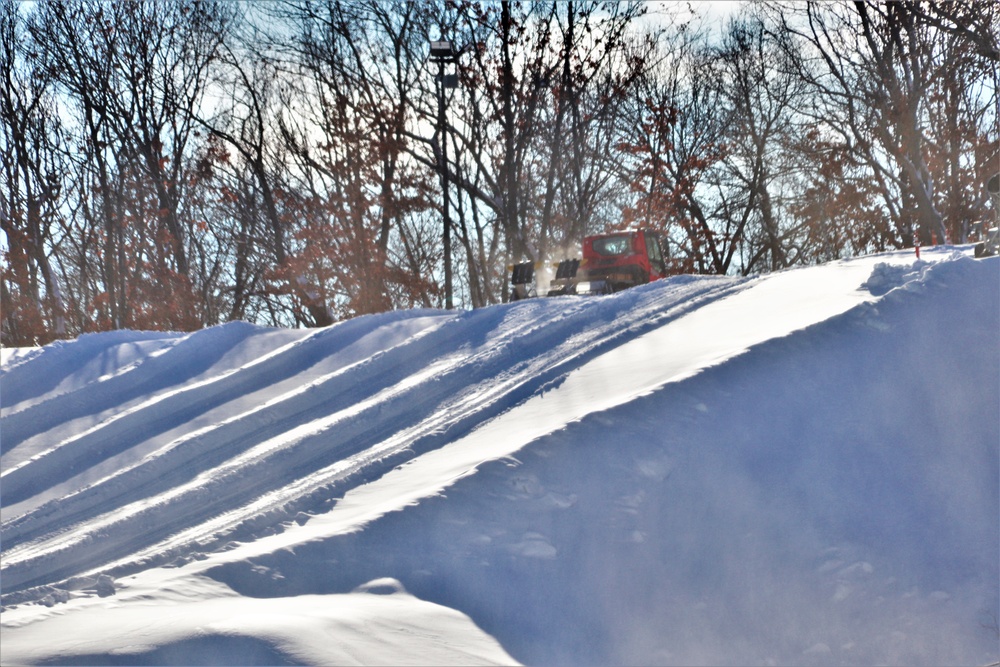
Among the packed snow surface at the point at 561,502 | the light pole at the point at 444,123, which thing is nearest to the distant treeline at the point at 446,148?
the light pole at the point at 444,123

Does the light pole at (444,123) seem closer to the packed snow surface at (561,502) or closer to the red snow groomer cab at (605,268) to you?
the red snow groomer cab at (605,268)

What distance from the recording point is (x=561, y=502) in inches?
186

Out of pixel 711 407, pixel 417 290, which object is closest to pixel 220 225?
pixel 417 290

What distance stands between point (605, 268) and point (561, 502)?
13479 mm

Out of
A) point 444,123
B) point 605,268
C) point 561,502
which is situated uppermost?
point 444,123

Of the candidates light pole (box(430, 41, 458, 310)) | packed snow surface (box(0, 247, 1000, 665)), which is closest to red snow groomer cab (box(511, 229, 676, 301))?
light pole (box(430, 41, 458, 310))

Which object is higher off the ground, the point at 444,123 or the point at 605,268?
the point at 444,123

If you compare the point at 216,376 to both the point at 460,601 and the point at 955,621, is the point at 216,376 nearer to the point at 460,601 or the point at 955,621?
the point at 460,601

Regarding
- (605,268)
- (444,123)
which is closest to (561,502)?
(605,268)

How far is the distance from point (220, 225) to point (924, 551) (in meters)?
26.8

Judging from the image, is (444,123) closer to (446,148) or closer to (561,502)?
(446,148)

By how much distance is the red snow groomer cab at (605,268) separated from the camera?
17422 millimetres

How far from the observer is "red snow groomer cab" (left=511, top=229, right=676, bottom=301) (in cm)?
1742

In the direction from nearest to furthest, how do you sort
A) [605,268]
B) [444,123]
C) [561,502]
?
[561,502], [605,268], [444,123]
